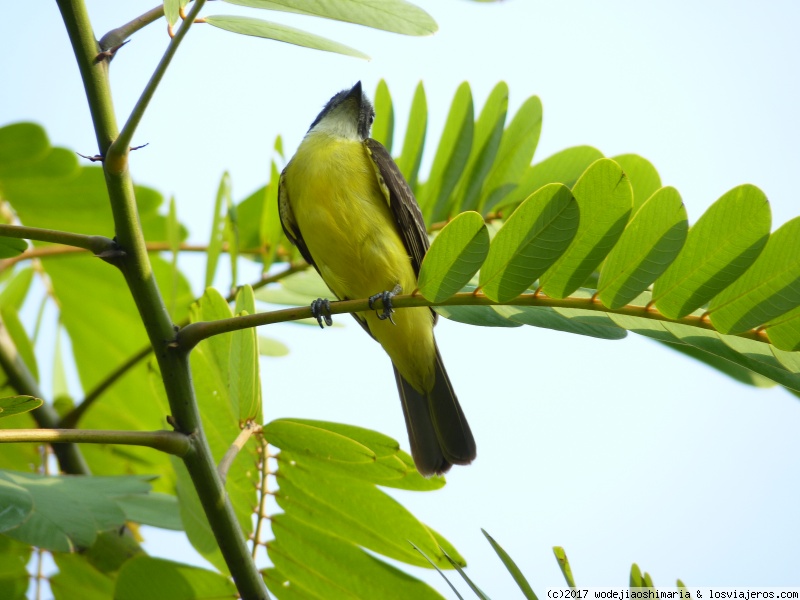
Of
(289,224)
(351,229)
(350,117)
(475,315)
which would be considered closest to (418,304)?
(475,315)

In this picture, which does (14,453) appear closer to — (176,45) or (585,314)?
(176,45)

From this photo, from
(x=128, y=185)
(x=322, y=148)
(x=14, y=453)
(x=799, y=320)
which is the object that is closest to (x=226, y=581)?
(x=14, y=453)

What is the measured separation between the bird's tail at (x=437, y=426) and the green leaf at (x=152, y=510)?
3.75 feet

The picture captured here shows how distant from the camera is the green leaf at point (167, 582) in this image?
2.59 metres

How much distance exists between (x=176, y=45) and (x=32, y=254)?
1.80m

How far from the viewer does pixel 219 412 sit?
2873mm

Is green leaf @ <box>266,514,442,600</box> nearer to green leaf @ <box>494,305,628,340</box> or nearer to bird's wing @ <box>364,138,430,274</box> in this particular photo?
green leaf @ <box>494,305,628,340</box>

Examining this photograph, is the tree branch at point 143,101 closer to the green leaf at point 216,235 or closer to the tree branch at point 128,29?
the tree branch at point 128,29

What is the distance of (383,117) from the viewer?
149 inches

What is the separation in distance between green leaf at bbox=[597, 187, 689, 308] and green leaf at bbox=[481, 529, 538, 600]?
682 mm

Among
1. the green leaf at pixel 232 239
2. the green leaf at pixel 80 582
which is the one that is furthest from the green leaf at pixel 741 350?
the green leaf at pixel 80 582

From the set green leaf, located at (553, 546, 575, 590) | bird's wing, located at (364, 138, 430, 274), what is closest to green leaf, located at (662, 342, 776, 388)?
green leaf, located at (553, 546, 575, 590)

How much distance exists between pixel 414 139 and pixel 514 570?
2.08m

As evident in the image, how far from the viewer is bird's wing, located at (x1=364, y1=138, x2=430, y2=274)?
149 inches
